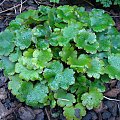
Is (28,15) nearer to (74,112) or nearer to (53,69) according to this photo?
(53,69)

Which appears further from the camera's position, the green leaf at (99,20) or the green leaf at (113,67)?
the green leaf at (99,20)

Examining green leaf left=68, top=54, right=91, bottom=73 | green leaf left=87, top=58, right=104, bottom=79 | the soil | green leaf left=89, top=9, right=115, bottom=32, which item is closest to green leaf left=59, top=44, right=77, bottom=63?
green leaf left=68, top=54, right=91, bottom=73

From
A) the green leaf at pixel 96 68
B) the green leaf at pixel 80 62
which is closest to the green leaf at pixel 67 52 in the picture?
the green leaf at pixel 80 62

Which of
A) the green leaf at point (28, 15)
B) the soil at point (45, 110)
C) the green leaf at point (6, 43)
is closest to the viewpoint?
the soil at point (45, 110)

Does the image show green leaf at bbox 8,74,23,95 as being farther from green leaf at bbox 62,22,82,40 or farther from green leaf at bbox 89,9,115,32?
green leaf at bbox 89,9,115,32

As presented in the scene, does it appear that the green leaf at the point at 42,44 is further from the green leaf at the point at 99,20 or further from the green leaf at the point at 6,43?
the green leaf at the point at 99,20

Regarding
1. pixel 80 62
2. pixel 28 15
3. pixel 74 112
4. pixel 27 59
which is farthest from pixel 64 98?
pixel 28 15

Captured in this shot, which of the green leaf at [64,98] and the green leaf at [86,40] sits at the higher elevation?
the green leaf at [86,40]

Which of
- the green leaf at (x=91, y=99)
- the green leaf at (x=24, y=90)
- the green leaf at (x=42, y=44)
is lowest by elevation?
the green leaf at (x=91, y=99)
